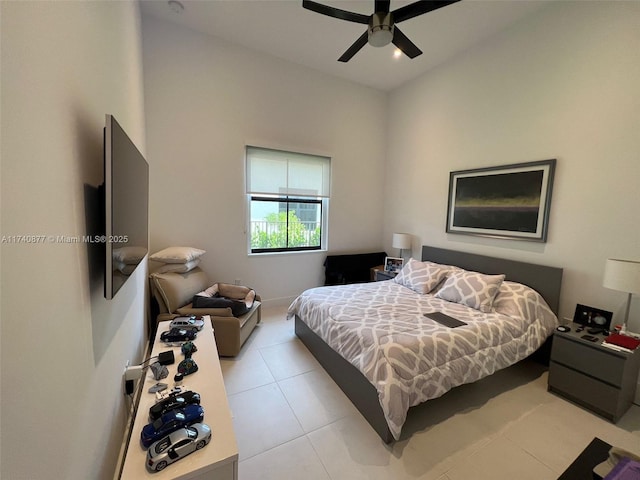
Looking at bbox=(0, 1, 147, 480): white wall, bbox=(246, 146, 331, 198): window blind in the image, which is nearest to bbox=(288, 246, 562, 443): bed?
bbox=(0, 1, 147, 480): white wall

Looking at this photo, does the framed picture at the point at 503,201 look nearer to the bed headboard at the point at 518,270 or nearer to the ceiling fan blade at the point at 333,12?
the bed headboard at the point at 518,270

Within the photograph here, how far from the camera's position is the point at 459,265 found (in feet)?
11.3

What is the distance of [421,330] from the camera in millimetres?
2086

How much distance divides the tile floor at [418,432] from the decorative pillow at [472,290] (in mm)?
697

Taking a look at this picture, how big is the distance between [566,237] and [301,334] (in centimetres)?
289

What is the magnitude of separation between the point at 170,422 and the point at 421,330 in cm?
174

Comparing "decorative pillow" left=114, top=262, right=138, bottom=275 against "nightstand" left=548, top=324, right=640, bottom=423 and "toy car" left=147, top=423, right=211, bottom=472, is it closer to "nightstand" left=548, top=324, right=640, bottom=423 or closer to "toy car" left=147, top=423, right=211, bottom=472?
"toy car" left=147, top=423, right=211, bottom=472

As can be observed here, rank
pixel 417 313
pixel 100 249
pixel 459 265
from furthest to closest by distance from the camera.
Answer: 1. pixel 459 265
2. pixel 417 313
3. pixel 100 249

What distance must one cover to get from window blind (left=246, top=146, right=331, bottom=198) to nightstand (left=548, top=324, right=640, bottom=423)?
10.8 feet

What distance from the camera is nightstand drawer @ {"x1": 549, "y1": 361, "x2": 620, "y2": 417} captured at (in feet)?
6.41

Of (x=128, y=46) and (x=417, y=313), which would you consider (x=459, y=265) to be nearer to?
(x=417, y=313)

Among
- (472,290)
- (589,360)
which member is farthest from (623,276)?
(472,290)

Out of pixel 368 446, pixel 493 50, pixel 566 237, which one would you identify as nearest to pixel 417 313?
pixel 368 446

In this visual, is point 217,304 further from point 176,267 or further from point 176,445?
point 176,445
